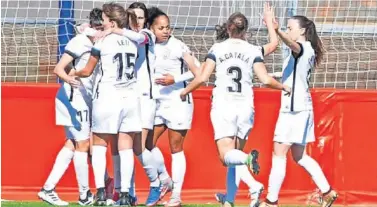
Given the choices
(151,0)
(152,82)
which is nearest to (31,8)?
(151,0)

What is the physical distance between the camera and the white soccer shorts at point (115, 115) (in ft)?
36.7

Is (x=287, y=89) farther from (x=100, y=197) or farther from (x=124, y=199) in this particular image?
(x=100, y=197)

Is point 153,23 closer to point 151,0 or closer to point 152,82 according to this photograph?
point 152,82

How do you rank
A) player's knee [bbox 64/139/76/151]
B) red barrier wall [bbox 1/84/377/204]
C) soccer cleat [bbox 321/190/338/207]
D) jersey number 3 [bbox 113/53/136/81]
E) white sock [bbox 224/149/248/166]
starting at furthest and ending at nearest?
red barrier wall [bbox 1/84/377/204]
player's knee [bbox 64/139/76/151]
soccer cleat [bbox 321/190/338/207]
jersey number 3 [bbox 113/53/136/81]
white sock [bbox 224/149/248/166]

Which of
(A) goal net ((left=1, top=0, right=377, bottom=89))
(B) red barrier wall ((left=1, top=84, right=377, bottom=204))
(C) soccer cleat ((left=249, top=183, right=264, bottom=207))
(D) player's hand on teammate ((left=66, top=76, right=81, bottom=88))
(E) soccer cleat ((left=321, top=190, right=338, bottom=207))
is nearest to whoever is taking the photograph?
(C) soccer cleat ((left=249, top=183, right=264, bottom=207))

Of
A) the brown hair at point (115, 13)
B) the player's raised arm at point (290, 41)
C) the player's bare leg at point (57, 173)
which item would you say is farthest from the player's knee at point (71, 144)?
the player's raised arm at point (290, 41)

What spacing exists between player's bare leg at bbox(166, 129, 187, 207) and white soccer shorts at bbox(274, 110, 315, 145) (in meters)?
0.99

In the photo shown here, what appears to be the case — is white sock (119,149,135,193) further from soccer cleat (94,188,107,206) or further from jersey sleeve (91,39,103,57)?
jersey sleeve (91,39,103,57)

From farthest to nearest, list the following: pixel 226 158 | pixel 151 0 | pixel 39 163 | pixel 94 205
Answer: pixel 151 0 → pixel 39 163 → pixel 94 205 → pixel 226 158

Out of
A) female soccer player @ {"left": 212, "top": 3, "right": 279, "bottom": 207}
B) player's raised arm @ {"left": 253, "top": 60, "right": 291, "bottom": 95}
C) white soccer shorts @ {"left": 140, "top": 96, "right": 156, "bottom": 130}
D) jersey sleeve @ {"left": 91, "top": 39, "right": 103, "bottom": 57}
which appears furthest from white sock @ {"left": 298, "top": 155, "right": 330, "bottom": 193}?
jersey sleeve @ {"left": 91, "top": 39, "right": 103, "bottom": 57}

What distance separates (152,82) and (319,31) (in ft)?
8.52

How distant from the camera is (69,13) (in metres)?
13.0

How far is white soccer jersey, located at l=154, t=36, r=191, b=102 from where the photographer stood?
38.7 ft

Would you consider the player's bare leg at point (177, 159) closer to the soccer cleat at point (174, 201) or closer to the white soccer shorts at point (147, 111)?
the soccer cleat at point (174, 201)
